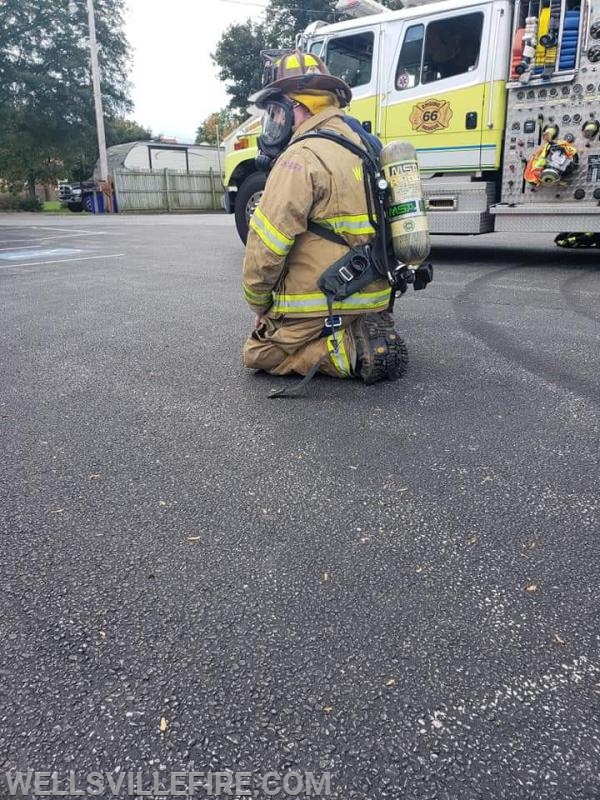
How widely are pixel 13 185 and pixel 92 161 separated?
739cm

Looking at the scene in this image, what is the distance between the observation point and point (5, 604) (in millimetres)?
1766

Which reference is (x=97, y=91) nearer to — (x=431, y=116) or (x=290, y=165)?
(x=431, y=116)

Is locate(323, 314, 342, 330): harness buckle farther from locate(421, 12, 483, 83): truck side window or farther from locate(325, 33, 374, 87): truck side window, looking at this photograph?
locate(325, 33, 374, 87): truck side window

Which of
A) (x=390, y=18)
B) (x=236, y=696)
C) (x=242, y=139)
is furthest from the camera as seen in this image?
(x=242, y=139)

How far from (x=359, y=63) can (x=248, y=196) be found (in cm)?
234

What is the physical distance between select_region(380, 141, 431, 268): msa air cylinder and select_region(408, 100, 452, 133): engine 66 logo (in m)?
5.31

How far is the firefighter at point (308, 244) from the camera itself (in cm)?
324

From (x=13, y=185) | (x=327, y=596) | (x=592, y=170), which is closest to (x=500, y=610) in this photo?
(x=327, y=596)

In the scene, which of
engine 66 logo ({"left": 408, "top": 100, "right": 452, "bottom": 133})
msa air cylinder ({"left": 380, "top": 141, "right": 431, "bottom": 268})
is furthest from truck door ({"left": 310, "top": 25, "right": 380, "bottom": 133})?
msa air cylinder ({"left": 380, "top": 141, "right": 431, "bottom": 268})

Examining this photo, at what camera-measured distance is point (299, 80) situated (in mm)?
3477

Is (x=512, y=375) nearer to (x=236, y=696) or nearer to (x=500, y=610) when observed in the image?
(x=500, y=610)

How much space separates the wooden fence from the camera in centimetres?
2939

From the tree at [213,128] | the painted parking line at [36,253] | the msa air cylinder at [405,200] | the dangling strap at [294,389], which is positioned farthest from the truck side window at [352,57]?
the tree at [213,128]

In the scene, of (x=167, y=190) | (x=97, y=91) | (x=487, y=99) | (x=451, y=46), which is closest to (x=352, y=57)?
(x=451, y=46)
